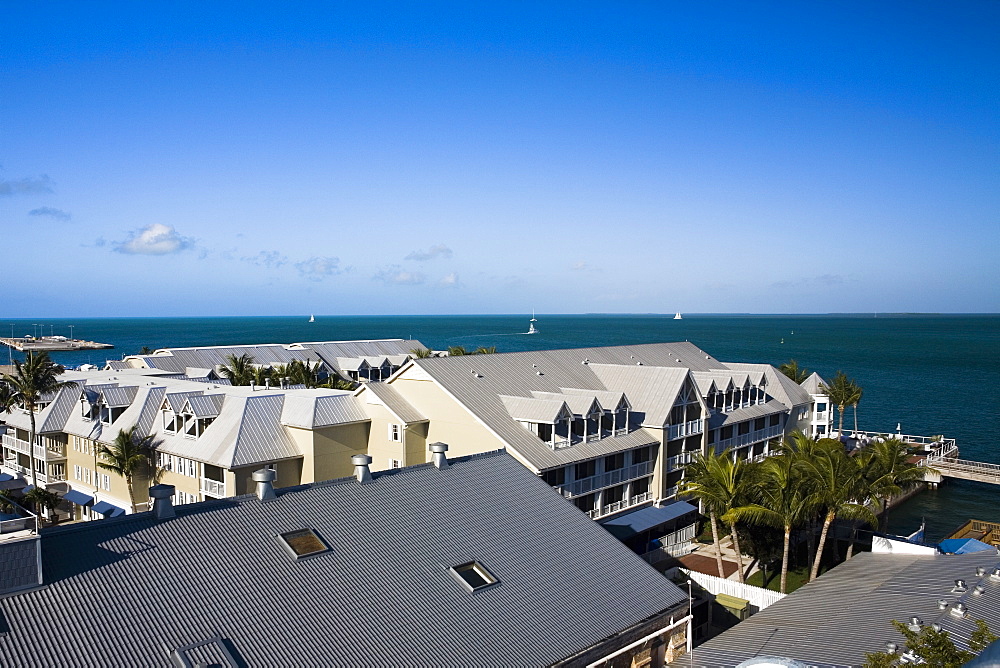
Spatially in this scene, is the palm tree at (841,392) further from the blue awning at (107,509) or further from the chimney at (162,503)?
the chimney at (162,503)

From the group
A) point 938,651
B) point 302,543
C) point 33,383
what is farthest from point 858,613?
point 33,383

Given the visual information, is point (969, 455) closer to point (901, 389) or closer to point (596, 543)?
point (901, 389)

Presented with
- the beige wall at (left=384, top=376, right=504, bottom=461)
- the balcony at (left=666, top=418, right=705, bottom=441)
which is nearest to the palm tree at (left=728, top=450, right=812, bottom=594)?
the balcony at (left=666, top=418, right=705, bottom=441)

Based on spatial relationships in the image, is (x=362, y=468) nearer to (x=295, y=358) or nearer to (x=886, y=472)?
(x=886, y=472)

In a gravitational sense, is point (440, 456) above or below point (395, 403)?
above

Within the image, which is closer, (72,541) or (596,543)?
(72,541)

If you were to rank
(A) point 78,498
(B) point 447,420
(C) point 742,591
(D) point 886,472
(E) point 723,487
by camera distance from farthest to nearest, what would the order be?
1. (A) point 78,498
2. (B) point 447,420
3. (D) point 886,472
4. (E) point 723,487
5. (C) point 742,591

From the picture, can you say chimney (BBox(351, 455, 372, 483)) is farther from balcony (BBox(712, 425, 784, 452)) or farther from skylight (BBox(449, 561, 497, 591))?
balcony (BBox(712, 425, 784, 452))

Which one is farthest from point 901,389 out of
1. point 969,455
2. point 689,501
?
point 689,501
